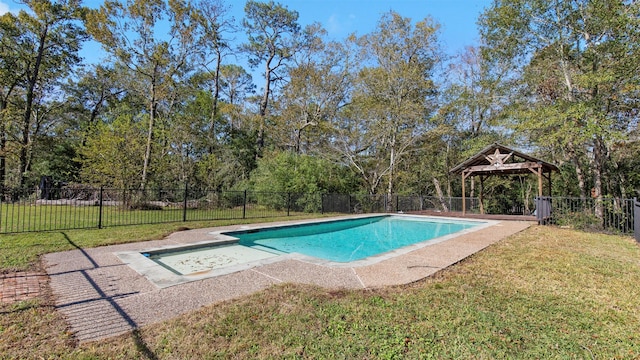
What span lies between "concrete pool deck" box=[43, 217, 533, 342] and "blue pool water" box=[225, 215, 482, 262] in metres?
Answer: 2.58

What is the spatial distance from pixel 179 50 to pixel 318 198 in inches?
468

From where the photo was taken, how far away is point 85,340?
2.48 meters

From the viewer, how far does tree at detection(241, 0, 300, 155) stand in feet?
73.0

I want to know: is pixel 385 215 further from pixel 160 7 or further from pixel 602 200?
pixel 160 7

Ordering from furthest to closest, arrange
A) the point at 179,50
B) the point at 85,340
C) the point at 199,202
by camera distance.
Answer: the point at 179,50 → the point at 199,202 → the point at 85,340

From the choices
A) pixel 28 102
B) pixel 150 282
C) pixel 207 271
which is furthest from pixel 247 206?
pixel 28 102

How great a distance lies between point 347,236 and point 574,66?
1235 centimetres

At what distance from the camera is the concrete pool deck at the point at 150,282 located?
2.93m

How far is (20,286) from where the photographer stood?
144 inches

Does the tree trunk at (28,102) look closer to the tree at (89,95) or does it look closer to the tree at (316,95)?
the tree at (89,95)

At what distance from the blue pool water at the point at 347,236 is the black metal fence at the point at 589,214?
259 cm

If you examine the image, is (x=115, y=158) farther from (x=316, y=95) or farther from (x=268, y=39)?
(x=268, y=39)

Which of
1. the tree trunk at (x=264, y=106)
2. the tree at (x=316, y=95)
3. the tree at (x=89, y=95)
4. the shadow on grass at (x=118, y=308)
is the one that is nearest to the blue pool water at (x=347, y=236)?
the shadow on grass at (x=118, y=308)

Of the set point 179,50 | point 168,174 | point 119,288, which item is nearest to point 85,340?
point 119,288
